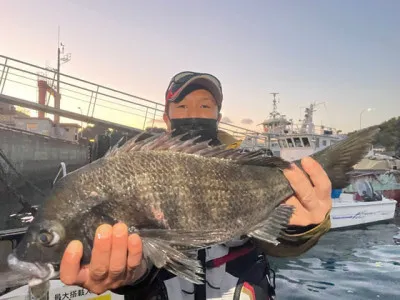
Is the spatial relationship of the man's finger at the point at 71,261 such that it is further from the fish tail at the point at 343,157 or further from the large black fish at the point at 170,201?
the fish tail at the point at 343,157

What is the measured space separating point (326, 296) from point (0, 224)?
11.3 meters

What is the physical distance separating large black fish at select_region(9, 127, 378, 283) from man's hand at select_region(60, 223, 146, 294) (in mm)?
75

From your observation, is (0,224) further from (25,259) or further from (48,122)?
(48,122)

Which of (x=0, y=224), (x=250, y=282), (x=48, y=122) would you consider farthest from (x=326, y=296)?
(x=48, y=122)

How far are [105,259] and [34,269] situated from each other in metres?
0.40

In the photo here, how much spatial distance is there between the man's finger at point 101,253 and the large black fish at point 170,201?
0.26ft

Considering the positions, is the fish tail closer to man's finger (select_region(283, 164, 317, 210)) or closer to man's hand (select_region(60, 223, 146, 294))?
man's finger (select_region(283, 164, 317, 210))

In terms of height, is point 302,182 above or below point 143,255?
above

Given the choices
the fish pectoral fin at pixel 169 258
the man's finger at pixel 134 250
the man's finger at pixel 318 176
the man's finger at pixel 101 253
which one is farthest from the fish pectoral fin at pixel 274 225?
the man's finger at pixel 101 253

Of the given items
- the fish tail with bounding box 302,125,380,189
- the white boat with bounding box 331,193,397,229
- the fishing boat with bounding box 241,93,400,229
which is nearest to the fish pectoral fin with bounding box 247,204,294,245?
the fish tail with bounding box 302,125,380,189

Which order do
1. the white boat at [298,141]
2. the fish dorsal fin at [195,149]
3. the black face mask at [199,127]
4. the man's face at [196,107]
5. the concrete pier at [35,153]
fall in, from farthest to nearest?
the white boat at [298,141] < the concrete pier at [35,153] < the man's face at [196,107] < the black face mask at [199,127] < the fish dorsal fin at [195,149]

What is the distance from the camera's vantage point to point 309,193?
240 cm

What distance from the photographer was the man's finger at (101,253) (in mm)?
1934

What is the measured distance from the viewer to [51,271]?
2.04 metres
